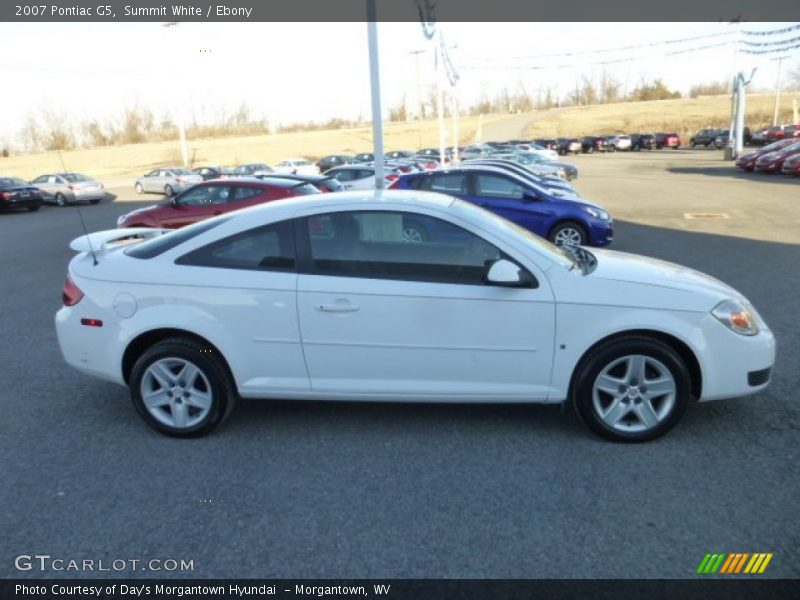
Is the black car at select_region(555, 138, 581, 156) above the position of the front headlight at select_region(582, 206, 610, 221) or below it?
below

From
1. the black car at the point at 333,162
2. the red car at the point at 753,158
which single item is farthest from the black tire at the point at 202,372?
the black car at the point at 333,162

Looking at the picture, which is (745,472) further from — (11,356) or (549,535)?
(11,356)

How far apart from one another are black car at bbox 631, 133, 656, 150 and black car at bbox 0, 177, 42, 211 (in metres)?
50.4

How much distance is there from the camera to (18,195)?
2402cm

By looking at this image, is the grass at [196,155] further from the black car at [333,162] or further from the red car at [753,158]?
the red car at [753,158]

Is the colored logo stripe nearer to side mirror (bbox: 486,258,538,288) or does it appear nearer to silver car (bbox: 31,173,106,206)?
side mirror (bbox: 486,258,538,288)

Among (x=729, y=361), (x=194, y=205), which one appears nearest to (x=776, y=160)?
(x=194, y=205)

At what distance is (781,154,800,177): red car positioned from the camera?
1011 inches

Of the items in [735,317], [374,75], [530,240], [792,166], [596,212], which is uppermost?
[374,75]

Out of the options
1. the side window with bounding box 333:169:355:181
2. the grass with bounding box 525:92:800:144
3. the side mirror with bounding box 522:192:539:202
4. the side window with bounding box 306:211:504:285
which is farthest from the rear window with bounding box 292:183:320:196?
the grass with bounding box 525:92:800:144

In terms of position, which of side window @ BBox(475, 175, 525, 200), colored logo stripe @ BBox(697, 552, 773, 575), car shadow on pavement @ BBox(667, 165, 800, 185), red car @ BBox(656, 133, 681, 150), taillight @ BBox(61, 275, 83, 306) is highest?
taillight @ BBox(61, 275, 83, 306)

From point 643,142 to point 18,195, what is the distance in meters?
51.8
